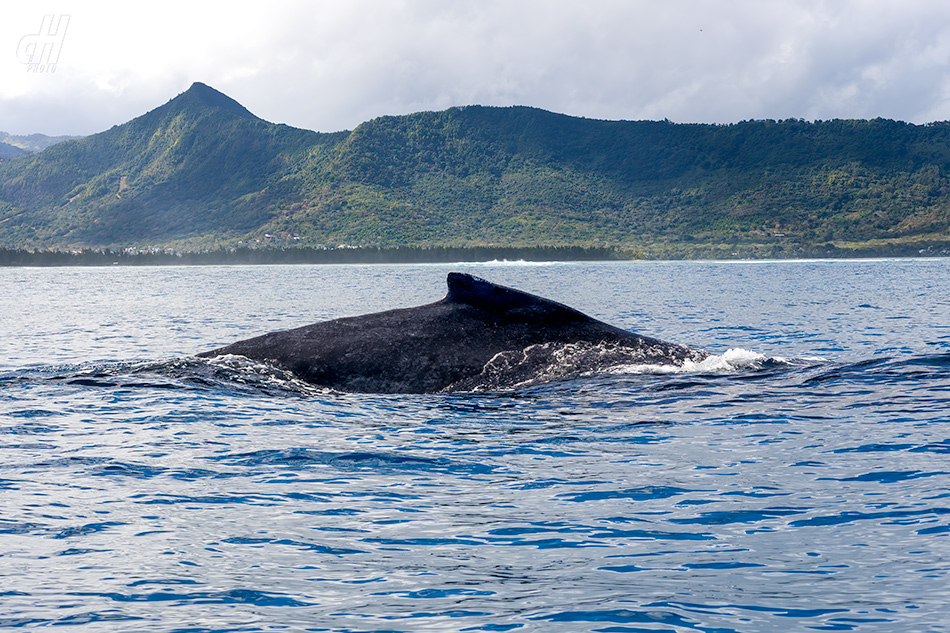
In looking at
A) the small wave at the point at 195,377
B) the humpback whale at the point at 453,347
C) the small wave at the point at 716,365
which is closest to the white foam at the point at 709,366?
the small wave at the point at 716,365

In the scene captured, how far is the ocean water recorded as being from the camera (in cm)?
521

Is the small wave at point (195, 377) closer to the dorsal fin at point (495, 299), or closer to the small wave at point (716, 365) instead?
the dorsal fin at point (495, 299)

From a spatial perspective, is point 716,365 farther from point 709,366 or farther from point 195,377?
point 195,377

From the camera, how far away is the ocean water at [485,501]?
521 cm

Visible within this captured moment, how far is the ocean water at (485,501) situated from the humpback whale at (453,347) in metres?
0.41

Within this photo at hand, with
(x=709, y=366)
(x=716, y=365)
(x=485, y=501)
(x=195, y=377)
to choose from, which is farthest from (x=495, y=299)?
(x=485, y=501)

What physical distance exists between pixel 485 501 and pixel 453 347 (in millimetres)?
5426

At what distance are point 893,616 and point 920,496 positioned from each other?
9.16 feet

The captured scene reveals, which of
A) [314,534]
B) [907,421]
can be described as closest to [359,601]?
[314,534]

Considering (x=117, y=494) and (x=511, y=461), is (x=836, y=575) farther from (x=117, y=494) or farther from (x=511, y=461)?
(x=117, y=494)

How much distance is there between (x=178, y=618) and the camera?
16.6 ft

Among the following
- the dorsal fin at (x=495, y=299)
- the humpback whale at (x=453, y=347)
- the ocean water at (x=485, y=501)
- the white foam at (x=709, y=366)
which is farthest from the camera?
the white foam at (x=709, y=366)

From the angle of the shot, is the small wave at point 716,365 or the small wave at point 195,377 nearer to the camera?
the small wave at point 195,377

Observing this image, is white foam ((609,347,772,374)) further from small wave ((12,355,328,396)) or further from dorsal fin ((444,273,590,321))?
small wave ((12,355,328,396))
